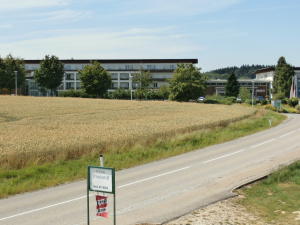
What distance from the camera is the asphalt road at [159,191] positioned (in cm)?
1342

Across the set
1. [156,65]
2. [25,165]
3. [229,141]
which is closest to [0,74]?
[156,65]

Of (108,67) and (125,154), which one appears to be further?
(108,67)

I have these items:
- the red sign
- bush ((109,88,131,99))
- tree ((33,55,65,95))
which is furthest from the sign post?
bush ((109,88,131,99))

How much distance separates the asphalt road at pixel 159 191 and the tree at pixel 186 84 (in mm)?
63593

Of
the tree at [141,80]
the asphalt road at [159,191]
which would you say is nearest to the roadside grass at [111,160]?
the asphalt road at [159,191]

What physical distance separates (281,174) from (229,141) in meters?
14.0

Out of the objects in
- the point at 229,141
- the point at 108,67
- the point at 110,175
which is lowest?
the point at 229,141

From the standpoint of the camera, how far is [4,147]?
22422 millimetres

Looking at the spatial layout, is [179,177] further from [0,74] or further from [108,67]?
[108,67]

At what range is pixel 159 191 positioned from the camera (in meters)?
16.7

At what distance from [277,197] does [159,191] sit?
4477mm

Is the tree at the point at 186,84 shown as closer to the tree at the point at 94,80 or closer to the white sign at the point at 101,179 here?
the tree at the point at 94,80

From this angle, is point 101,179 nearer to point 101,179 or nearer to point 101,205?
point 101,179

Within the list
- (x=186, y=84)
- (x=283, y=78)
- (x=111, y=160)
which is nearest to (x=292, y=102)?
(x=186, y=84)
